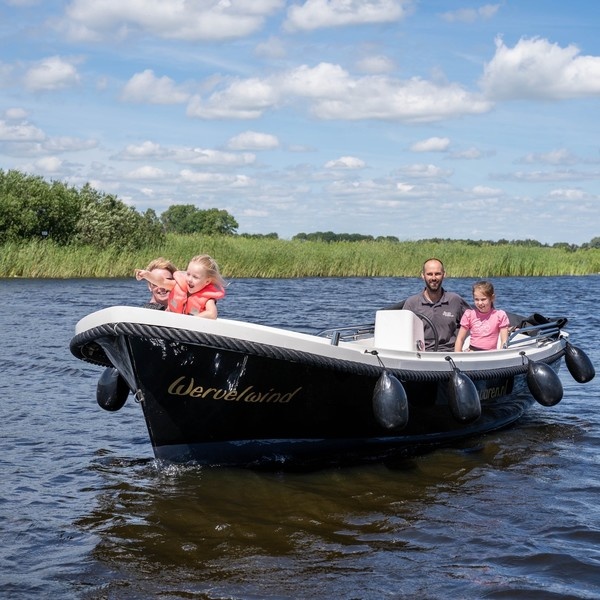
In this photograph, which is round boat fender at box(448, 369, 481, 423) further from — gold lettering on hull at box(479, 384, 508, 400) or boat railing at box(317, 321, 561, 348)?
boat railing at box(317, 321, 561, 348)

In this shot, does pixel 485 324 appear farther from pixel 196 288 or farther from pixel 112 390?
pixel 112 390

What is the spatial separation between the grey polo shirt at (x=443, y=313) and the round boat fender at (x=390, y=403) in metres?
1.94

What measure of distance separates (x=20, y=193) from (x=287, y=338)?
36061 millimetres

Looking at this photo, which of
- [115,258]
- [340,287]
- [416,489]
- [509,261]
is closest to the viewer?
[416,489]

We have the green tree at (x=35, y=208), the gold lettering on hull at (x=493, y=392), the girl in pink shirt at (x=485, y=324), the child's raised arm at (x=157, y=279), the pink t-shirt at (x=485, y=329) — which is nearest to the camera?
the child's raised arm at (x=157, y=279)

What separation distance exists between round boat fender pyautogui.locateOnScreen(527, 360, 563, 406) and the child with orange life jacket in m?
3.36

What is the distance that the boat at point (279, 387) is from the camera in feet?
20.5

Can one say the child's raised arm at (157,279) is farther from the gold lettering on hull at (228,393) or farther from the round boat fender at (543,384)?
the round boat fender at (543,384)

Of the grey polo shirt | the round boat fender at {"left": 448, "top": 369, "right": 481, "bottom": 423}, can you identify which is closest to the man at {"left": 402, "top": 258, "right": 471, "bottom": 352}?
the grey polo shirt

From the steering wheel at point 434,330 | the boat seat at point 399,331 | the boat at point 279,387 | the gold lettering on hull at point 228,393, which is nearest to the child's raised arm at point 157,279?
the boat at point 279,387

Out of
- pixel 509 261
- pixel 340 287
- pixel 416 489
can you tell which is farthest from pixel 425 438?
pixel 509 261

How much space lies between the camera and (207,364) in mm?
6297

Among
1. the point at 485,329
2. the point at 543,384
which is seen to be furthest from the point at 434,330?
the point at 543,384

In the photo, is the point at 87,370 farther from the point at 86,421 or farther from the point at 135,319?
the point at 135,319
